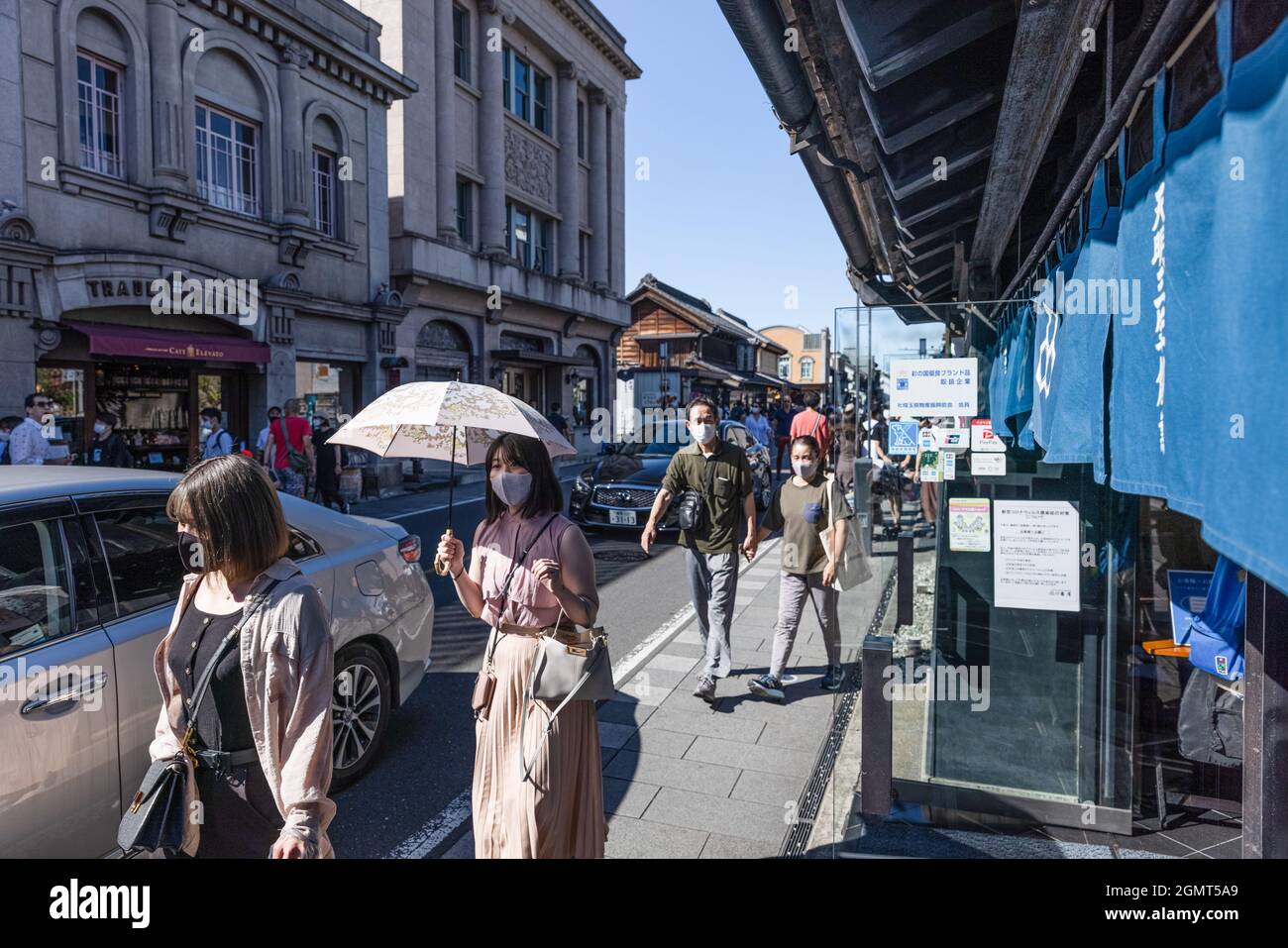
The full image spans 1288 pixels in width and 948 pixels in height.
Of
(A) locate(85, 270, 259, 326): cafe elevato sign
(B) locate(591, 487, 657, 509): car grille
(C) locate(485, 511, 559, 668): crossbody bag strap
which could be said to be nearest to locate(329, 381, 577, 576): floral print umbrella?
(C) locate(485, 511, 559, 668): crossbody bag strap

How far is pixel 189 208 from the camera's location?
623 inches

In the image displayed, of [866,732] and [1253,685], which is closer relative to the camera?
[1253,685]

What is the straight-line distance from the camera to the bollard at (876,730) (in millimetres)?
3830

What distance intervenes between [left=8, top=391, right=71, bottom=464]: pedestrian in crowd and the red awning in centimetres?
351

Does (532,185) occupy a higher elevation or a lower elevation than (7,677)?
higher

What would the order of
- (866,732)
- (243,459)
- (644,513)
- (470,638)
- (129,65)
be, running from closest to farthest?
(243,459), (866,732), (470,638), (644,513), (129,65)

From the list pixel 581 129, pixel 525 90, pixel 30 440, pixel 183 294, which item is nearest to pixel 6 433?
pixel 30 440

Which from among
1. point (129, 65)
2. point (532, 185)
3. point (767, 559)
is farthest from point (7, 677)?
point (532, 185)

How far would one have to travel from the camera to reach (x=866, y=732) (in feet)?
13.0

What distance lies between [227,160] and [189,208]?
93.2 inches

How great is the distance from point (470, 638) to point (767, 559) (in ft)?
17.0

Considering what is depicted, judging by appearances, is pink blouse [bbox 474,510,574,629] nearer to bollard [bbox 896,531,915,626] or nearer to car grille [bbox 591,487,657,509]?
bollard [bbox 896,531,915,626]

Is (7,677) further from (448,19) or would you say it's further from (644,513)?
(448,19)

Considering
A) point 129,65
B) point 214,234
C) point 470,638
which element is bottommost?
point 470,638
